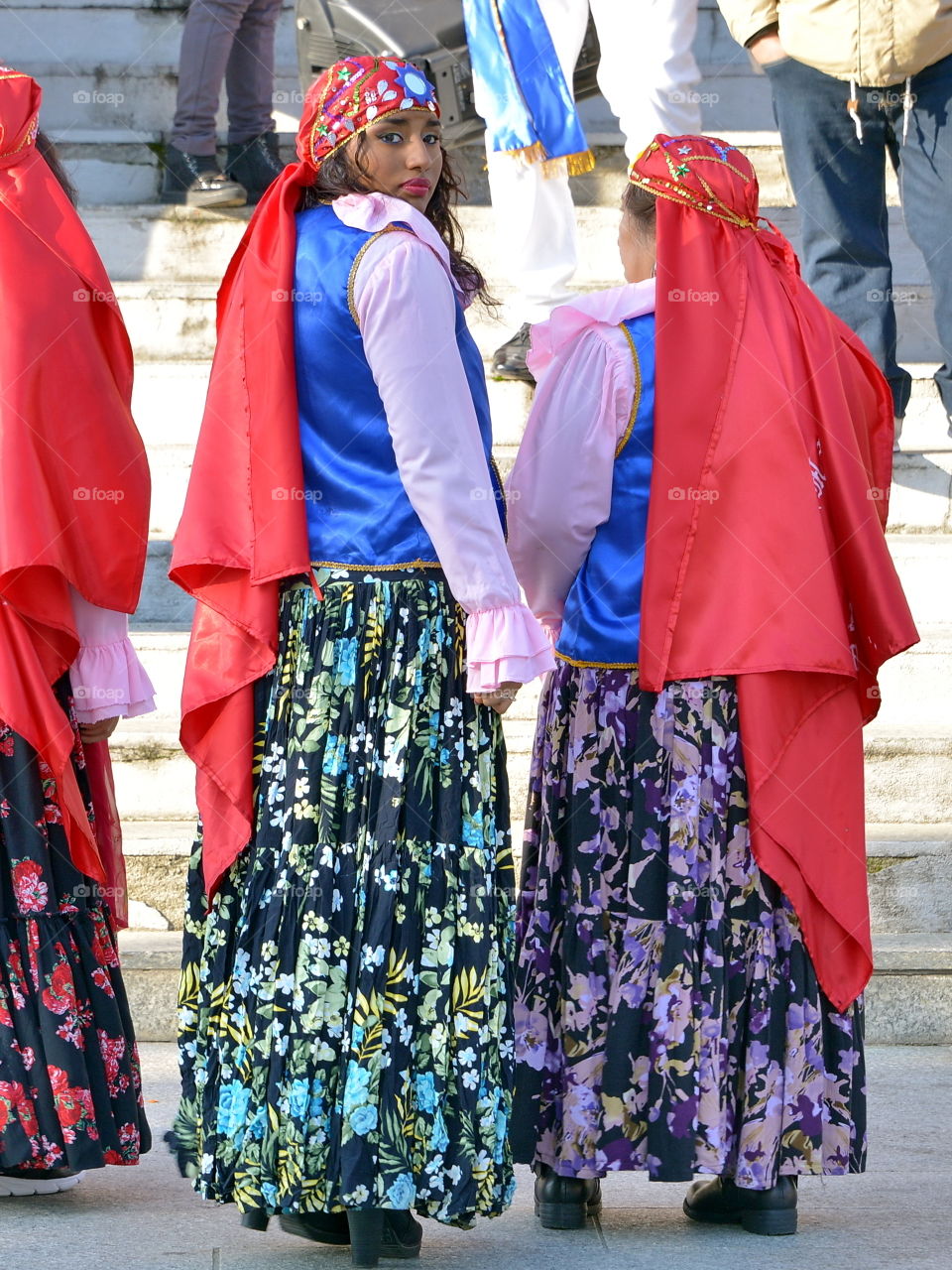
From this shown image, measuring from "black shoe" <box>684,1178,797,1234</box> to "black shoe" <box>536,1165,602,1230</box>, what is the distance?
0.22 metres

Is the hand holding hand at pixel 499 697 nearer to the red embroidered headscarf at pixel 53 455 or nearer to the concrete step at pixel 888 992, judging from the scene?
the red embroidered headscarf at pixel 53 455

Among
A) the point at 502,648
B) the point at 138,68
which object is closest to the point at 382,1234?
the point at 502,648

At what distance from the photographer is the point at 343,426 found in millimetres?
3012

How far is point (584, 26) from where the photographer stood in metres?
6.40

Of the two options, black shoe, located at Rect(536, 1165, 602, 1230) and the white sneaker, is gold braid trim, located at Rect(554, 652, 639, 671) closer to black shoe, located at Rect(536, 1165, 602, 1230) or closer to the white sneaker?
black shoe, located at Rect(536, 1165, 602, 1230)

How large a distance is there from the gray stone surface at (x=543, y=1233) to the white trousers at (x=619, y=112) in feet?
11.2

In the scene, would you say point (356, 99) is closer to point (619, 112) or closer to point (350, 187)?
point (350, 187)

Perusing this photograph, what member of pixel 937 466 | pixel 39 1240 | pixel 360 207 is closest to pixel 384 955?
pixel 39 1240

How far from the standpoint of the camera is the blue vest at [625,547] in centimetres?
327

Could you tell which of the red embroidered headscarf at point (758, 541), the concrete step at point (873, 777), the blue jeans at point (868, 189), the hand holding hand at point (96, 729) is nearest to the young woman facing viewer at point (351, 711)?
the hand holding hand at point (96, 729)

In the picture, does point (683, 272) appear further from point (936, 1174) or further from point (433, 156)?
point (936, 1174)

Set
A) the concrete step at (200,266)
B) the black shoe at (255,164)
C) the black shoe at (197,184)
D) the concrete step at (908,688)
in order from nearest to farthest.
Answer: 1. the concrete step at (908,688)
2. the concrete step at (200,266)
3. the black shoe at (197,184)
4. the black shoe at (255,164)

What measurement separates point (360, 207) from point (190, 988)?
Answer: 1.39 m

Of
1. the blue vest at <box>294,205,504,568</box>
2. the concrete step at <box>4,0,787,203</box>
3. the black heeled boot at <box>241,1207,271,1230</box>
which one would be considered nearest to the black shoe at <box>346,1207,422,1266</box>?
the black heeled boot at <box>241,1207,271,1230</box>
